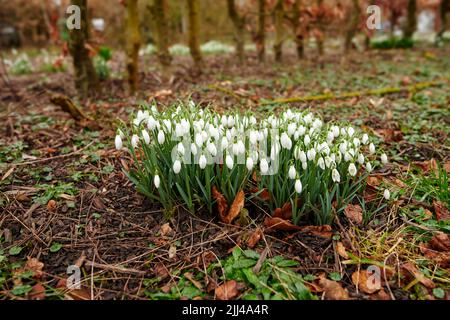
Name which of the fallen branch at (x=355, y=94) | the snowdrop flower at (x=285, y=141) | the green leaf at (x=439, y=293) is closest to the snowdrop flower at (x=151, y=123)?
the snowdrop flower at (x=285, y=141)

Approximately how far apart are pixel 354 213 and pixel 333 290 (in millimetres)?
620

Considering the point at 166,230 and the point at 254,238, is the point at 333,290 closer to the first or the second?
the point at 254,238

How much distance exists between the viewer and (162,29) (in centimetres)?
520

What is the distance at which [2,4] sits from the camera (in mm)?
13867

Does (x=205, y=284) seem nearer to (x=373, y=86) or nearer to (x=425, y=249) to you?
(x=425, y=249)

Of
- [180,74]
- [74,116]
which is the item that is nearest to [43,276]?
[74,116]

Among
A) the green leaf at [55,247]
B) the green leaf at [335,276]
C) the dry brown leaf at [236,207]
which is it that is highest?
the dry brown leaf at [236,207]

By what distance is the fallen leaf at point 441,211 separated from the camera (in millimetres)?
2164

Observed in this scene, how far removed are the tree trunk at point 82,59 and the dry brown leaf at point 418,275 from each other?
4000 millimetres

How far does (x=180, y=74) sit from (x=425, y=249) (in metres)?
4.77

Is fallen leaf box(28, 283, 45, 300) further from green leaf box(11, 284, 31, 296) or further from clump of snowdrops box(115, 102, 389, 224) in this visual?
clump of snowdrops box(115, 102, 389, 224)

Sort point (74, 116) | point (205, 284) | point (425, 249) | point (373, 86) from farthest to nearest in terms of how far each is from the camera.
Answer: point (373, 86), point (74, 116), point (425, 249), point (205, 284)

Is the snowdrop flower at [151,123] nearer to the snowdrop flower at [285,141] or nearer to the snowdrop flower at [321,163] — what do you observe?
the snowdrop flower at [285,141]

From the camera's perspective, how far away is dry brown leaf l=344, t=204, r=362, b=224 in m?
2.16
